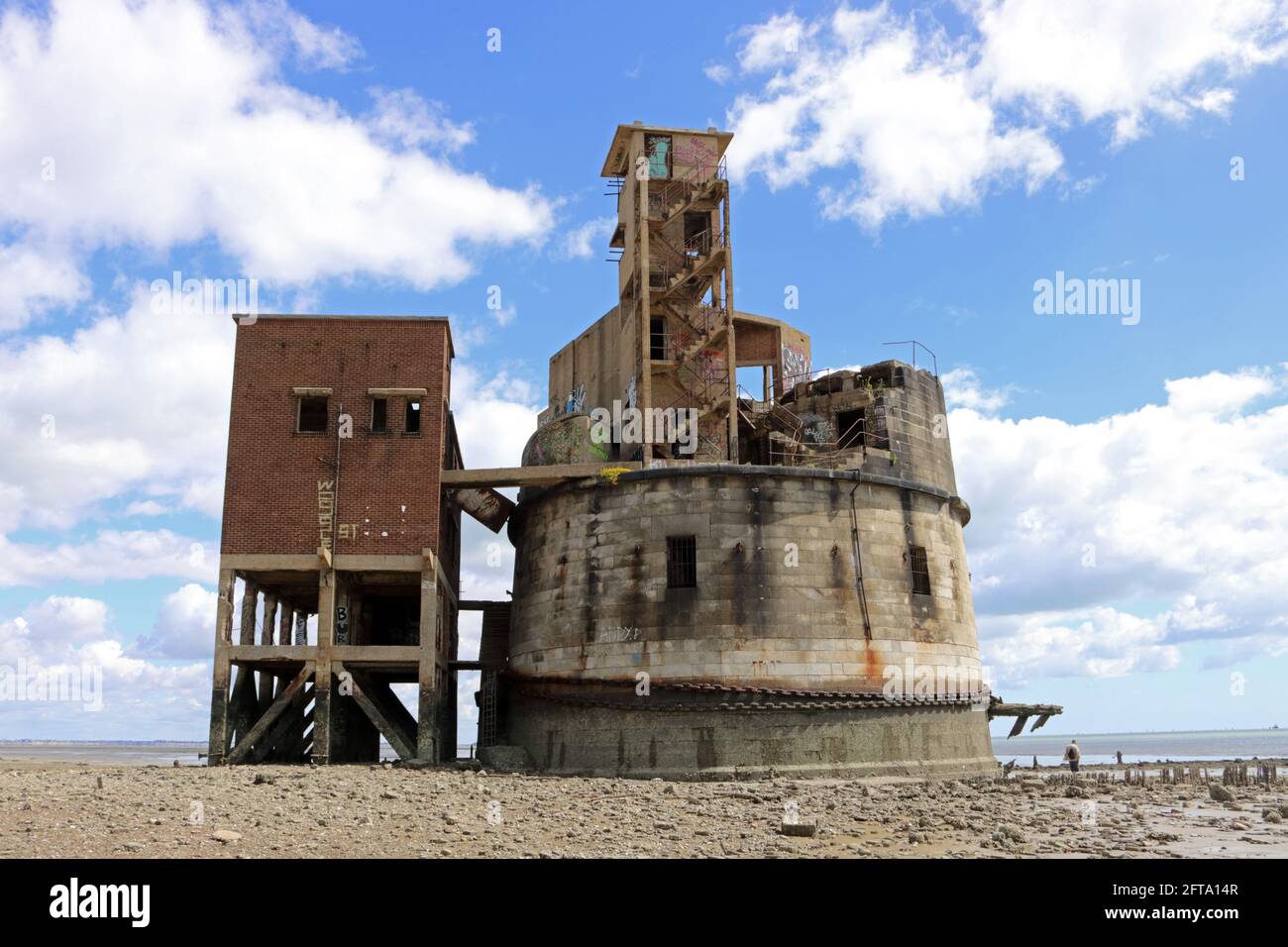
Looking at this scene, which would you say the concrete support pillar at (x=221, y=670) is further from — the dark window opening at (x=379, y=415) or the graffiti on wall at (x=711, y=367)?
the graffiti on wall at (x=711, y=367)

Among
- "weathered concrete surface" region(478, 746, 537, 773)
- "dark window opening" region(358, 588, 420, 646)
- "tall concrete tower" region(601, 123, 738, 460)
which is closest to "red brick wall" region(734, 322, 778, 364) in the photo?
"tall concrete tower" region(601, 123, 738, 460)

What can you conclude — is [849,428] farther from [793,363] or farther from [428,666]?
[428,666]

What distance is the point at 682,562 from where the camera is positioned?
81.0 feet

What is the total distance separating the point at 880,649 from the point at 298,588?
1648cm

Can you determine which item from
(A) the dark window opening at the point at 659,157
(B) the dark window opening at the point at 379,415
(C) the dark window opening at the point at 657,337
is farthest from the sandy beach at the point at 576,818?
(A) the dark window opening at the point at 659,157

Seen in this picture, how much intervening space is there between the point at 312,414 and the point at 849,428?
47.9 ft

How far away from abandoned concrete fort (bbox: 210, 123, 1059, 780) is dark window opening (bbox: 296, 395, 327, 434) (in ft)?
0.21

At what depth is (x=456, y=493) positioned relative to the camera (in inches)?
1190

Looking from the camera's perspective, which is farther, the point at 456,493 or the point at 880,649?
the point at 456,493

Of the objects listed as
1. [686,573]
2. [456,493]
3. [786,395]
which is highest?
[786,395]

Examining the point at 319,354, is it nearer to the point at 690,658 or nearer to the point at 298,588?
the point at 298,588

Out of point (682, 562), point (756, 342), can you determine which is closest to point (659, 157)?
point (756, 342)
